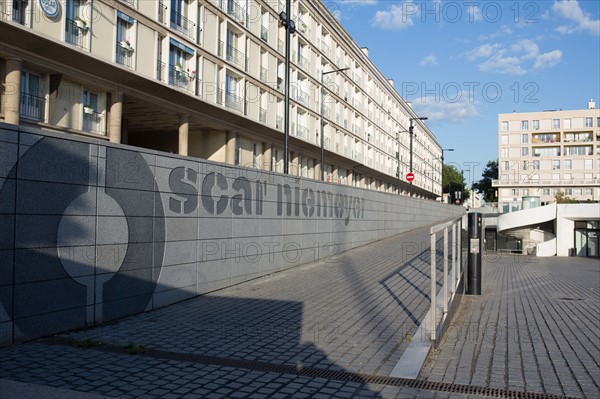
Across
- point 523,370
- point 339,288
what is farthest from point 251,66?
point 523,370

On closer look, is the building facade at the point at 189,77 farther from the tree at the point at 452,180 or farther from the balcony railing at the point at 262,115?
the tree at the point at 452,180

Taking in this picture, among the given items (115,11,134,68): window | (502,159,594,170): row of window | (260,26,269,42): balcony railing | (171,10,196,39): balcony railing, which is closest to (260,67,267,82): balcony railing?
(260,26,269,42): balcony railing

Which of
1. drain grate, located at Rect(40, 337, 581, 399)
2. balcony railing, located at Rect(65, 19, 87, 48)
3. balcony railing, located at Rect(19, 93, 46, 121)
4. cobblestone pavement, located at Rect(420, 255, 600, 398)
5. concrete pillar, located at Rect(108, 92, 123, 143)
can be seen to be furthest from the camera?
concrete pillar, located at Rect(108, 92, 123, 143)

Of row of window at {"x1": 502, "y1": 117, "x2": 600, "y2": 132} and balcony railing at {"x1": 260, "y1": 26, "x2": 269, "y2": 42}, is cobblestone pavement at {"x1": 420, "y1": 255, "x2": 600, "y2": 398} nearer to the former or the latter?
balcony railing at {"x1": 260, "y1": 26, "x2": 269, "y2": 42}

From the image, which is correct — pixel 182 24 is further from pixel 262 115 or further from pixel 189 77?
pixel 262 115

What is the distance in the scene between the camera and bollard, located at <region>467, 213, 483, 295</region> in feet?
35.8

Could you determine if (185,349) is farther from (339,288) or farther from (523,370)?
(339,288)

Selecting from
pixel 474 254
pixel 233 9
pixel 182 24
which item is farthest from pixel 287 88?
pixel 233 9

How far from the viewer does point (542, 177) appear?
98.9 metres

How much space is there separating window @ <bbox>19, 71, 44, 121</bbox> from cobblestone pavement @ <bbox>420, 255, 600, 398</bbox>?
A: 1870 centimetres

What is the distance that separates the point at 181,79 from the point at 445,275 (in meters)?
23.0

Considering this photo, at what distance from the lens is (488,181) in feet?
400

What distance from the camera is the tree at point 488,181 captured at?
399 feet

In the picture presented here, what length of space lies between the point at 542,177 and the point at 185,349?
342 feet
